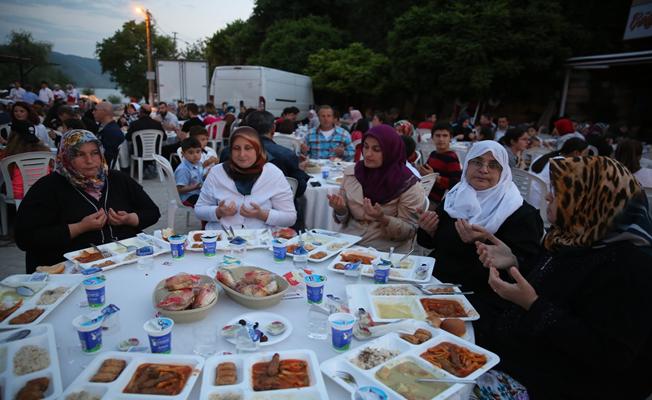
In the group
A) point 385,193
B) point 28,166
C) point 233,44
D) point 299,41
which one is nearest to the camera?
point 385,193

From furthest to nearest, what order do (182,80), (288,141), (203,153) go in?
(182,80) → (288,141) → (203,153)

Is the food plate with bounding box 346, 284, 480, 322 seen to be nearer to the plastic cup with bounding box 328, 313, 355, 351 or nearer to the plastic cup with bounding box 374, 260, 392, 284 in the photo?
the plastic cup with bounding box 374, 260, 392, 284

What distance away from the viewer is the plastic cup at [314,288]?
1.99 meters

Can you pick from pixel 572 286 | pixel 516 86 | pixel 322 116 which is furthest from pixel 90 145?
pixel 516 86

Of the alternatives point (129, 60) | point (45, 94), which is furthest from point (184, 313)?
point (129, 60)

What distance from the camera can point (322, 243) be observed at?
296 centimetres

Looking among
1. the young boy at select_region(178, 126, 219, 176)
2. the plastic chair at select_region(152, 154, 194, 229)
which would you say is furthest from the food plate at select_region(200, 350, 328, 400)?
the young boy at select_region(178, 126, 219, 176)

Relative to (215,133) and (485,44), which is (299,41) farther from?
(215,133)

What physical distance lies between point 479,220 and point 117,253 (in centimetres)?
264

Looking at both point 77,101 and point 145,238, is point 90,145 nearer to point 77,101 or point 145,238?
point 145,238

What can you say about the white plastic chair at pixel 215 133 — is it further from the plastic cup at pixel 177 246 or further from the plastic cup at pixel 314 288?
the plastic cup at pixel 314 288

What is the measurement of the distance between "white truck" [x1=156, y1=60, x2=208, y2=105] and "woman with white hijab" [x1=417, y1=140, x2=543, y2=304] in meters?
16.0

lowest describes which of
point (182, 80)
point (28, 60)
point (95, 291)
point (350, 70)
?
point (95, 291)

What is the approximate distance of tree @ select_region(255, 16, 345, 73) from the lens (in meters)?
25.8
